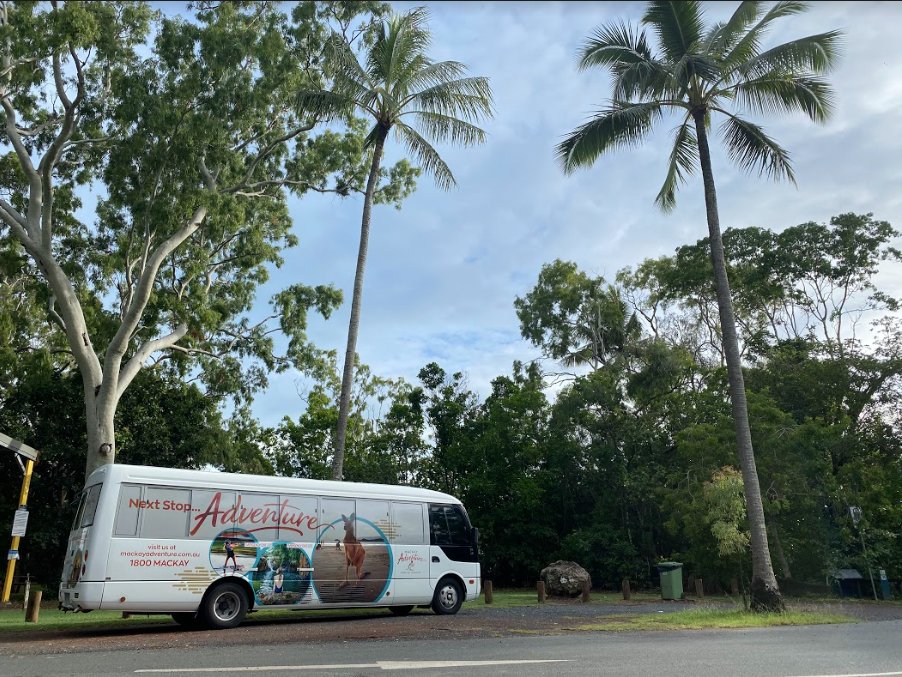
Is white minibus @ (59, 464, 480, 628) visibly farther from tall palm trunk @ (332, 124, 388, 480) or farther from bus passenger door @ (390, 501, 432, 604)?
tall palm trunk @ (332, 124, 388, 480)

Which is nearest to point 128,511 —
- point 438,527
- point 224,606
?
point 224,606

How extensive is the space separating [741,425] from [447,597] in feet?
24.2

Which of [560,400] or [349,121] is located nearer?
[349,121]

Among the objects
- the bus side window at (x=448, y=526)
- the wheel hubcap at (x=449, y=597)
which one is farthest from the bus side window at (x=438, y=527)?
the wheel hubcap at (x=449, y=597)

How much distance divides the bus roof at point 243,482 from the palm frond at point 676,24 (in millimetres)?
11462

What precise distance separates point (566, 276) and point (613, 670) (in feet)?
111

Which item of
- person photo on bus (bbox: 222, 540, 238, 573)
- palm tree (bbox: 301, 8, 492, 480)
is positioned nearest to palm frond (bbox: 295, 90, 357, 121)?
palm tree (bbox: 301, 8, 492, 480)

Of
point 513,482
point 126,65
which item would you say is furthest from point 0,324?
point 513,482

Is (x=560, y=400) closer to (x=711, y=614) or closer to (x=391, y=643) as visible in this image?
(x=711, y=614)

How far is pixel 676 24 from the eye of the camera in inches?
636

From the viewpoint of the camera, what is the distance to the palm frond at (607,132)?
16.8m

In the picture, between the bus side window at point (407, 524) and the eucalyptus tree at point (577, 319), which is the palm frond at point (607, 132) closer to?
the bus side window at point (407, 524)

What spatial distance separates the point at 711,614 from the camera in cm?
1410

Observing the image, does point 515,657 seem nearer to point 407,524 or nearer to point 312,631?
point 312,631
